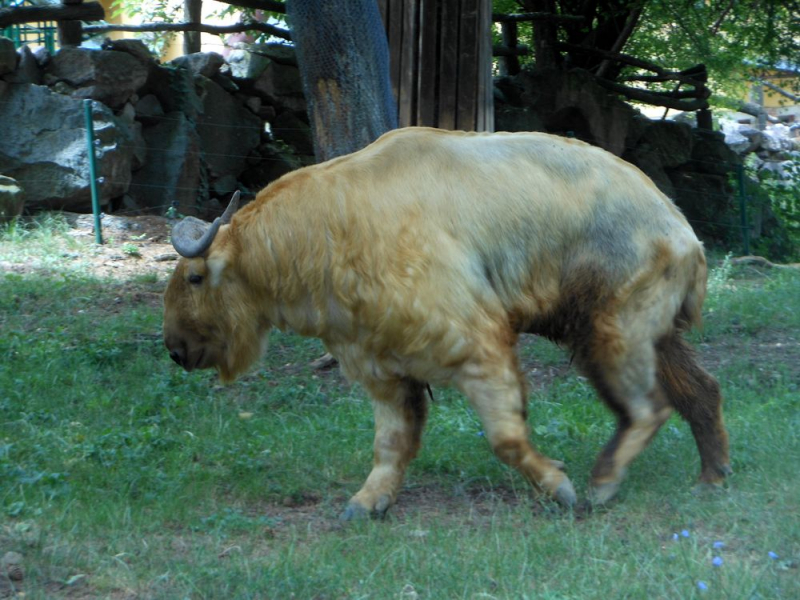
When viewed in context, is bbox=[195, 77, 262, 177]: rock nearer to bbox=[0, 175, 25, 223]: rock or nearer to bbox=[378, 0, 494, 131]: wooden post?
bbox=[0, 175, 25, 223]: rock

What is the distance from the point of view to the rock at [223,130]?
1231cm

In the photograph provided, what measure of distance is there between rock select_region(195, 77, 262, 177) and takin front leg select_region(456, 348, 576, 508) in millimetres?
8091

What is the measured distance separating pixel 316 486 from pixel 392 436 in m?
0.56

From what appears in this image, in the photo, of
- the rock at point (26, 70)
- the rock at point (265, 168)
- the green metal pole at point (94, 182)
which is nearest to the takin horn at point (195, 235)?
the green metal pole at point (94, 182)

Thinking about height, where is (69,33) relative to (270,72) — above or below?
above

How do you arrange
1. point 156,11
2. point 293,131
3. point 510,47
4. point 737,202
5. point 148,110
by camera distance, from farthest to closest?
point 156,11
point 737,202
point 510,47
point 293,131
point 148,110

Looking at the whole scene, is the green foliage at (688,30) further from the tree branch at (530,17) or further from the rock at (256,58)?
Result: the rock at (256,58)

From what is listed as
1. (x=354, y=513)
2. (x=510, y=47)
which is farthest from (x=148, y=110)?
(x=354, y=513)

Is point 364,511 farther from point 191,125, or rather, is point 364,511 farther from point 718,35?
point 718,35

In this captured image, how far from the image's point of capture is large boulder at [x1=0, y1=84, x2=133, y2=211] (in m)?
10.7

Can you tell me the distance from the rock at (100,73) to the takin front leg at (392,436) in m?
7.16

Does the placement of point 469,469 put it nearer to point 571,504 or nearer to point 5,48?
point 571,504

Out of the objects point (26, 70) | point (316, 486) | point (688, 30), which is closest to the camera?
point (316, 486)

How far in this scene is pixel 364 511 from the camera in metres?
5.01
